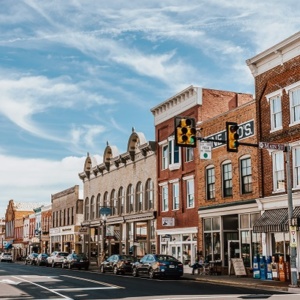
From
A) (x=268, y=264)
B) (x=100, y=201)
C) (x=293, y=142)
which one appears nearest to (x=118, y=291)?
(x=268, y=264)

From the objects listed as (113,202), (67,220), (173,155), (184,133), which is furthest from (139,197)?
(184,133)

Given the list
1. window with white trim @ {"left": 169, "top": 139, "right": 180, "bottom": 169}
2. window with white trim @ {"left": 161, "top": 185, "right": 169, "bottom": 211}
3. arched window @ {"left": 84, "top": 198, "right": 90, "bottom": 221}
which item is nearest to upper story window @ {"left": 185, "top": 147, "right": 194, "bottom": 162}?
window with white trim @ {"left": 169, "top": 139, "right": 180, "bottom": 169}

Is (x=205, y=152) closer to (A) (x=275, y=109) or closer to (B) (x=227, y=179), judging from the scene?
(A) (x=275, y=109)

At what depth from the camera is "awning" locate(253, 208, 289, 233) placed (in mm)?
26109

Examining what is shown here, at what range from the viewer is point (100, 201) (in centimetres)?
5450

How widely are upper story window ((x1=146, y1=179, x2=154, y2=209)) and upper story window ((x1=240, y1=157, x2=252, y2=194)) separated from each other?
43.0 ft

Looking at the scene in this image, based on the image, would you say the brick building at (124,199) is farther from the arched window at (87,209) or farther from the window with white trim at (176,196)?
the window with white trim at (176,196)

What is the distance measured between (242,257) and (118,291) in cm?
1206

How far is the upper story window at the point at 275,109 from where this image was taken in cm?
2847

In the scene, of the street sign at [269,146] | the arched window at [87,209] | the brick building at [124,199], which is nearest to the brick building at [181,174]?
the brick building at [124,199]

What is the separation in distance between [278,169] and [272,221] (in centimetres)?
285

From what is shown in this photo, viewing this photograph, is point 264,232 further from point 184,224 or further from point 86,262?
point 86,262

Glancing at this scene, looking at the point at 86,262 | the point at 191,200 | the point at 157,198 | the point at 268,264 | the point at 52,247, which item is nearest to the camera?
the point at 268,264

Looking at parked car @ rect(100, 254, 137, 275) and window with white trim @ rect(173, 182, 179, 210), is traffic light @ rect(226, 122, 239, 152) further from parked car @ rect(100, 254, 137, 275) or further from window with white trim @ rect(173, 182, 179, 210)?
window with white trim @ rect(173, 182, 179, 210)
